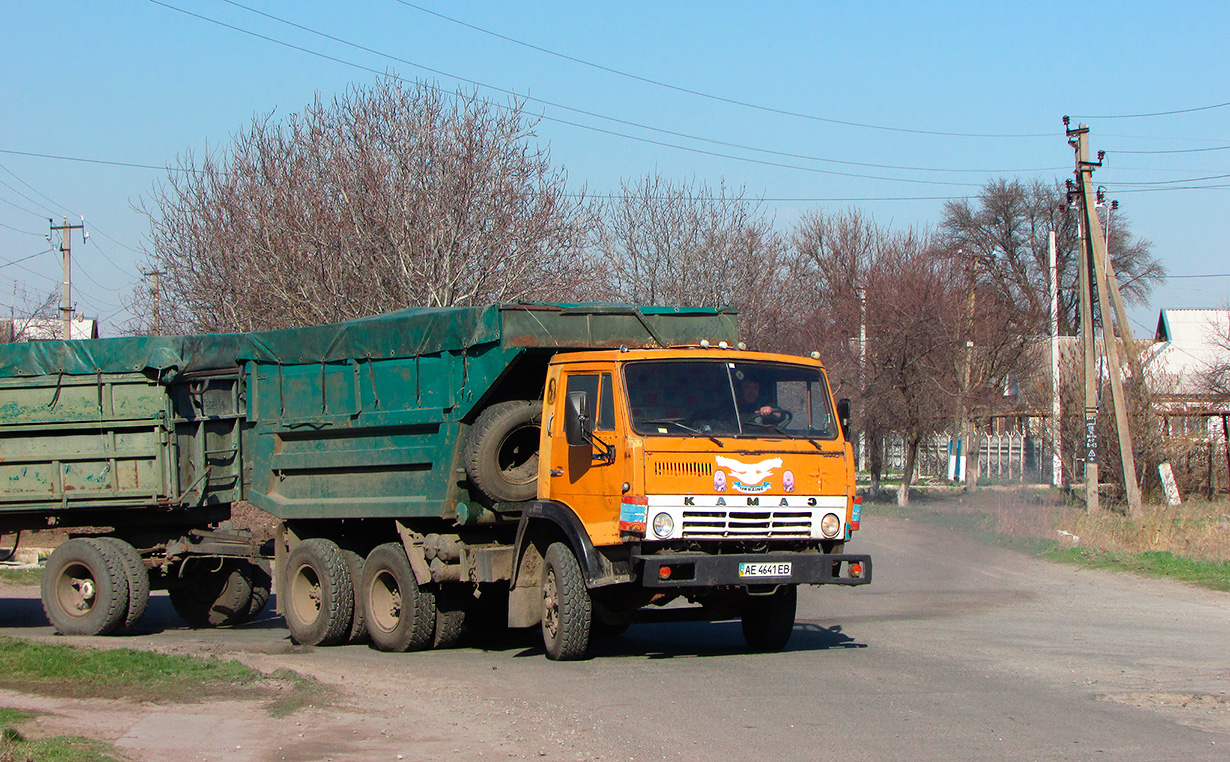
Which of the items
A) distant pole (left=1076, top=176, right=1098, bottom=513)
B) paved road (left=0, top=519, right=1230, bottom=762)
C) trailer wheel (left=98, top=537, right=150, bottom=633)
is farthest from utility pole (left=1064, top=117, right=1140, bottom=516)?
trailer wheel (left=98, top=537, right=150, bottom=633)

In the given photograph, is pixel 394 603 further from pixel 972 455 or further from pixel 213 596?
pixel 972 455

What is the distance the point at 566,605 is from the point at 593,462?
1.13 m

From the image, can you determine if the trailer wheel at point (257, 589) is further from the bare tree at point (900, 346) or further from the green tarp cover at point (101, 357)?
the bare tree at point (900, 346)

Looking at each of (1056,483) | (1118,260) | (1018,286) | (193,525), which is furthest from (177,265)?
(1118,260)

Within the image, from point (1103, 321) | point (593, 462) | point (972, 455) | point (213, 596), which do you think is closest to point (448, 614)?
point (593, 462)

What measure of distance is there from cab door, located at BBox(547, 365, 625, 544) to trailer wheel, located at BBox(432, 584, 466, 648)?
2005 millimetres

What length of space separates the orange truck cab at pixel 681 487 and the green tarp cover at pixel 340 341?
58 cm

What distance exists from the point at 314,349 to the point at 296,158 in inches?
610

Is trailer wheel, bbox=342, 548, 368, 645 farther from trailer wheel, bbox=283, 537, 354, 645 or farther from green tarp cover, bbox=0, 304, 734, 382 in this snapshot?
green tarp cover, bbox=0, 304, 734, 382

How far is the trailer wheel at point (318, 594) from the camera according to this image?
11641 mm

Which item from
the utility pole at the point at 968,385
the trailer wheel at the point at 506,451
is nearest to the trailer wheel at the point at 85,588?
the trailer wheel at the point at 506,451

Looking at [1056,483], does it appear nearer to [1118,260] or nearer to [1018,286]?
[1018,286]

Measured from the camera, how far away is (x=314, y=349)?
12.0 meters

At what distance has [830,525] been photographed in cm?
921
